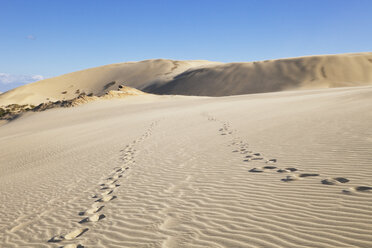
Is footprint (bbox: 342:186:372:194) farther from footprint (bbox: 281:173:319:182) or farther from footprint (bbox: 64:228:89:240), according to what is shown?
footprint (bbox: 64:228:89:240)

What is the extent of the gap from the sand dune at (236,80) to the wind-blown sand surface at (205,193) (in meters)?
44.9

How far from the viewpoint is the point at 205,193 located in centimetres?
462

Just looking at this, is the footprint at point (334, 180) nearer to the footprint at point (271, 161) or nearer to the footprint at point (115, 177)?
the footprint at point (271, 161)

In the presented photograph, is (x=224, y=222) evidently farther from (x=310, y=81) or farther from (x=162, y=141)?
(x=310, y=81)

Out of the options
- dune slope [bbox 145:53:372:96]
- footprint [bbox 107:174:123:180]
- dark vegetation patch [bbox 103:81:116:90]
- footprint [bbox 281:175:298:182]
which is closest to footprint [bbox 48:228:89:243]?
footprint [bbox 107:174:123:180]

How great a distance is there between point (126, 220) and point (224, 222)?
1.33 m

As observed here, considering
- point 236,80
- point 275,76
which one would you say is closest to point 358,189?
point 275,76

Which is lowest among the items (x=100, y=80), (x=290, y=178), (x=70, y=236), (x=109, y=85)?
(x=70, y=236)

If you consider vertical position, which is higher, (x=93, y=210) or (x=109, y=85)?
(x=109, y=85)

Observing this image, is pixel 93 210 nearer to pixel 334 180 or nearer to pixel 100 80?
pixel 334 180

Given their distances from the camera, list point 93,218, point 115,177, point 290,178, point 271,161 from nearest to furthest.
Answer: point 93,218 → point 290,178 → point 271,161 → point 115,177

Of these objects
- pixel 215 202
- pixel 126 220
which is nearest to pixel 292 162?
pixel 215 202

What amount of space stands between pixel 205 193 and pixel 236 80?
5607 cm

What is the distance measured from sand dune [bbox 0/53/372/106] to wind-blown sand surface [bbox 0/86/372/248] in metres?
44.9
